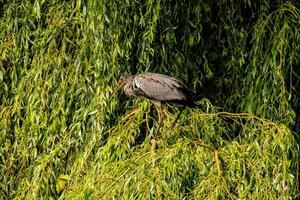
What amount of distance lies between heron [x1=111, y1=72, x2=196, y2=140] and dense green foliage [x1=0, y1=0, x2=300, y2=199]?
0.17 m

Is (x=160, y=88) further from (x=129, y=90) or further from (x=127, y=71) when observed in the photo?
(x=127, y=71)

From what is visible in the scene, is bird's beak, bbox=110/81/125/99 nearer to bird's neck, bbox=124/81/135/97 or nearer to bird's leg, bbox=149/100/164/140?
bird's neck, bbox=124/81/135/97

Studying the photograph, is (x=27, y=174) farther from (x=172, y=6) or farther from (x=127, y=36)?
(x=172, y=6)

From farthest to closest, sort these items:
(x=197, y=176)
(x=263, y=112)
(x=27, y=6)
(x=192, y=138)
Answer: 1. (x=27, y=6)
2. (x=263, y=112)
3. (x=192, y=138)
4. (x=197, y=176)

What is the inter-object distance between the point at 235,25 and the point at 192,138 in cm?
79

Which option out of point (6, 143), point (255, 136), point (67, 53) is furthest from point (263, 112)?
point (6, 143)

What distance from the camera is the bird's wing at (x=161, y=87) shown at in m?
3.60

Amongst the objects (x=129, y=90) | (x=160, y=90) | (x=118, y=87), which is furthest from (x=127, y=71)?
(x=160, y=90)

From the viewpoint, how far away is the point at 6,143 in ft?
13.9

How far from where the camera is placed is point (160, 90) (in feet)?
11.9

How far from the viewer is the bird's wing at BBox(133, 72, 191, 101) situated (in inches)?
142

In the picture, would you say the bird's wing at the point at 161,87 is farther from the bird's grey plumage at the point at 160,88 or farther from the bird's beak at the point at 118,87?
the bird's beak at the point at 118,87

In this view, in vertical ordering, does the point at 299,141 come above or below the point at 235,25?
below

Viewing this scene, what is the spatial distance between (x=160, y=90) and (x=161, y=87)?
0.06 ft
